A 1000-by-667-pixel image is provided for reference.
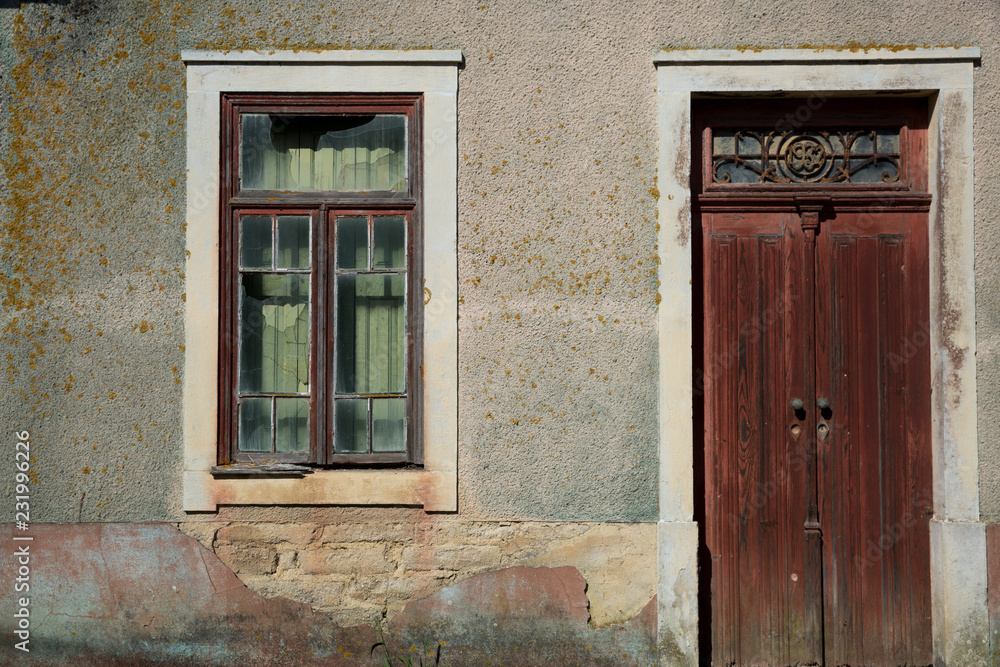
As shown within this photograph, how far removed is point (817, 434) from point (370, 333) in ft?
7.80

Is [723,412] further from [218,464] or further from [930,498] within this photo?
[218,464]

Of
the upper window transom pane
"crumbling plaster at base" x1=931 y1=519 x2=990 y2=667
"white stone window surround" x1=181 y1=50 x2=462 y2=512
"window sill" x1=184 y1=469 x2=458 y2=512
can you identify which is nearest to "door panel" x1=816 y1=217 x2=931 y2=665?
"crumbling plaster at base" x1=931 y1=519 x2=990 y2=667

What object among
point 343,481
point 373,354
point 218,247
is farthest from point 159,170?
point 343,481

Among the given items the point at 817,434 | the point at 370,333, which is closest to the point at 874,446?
the point at 817,434

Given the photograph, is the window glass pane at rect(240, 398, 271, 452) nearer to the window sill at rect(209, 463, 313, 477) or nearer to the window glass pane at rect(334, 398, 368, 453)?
the window sill at rect(209, 463, 313, 477)

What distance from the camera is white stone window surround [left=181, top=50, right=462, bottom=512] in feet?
12.6

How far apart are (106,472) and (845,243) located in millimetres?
3975

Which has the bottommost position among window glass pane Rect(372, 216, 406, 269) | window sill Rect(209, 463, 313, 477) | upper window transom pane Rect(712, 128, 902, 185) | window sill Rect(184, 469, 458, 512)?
window sill Rect(184, 469, 458, 512)

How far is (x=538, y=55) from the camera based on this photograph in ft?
12.7

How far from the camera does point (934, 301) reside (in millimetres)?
3883

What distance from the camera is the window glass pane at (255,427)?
3.96 m

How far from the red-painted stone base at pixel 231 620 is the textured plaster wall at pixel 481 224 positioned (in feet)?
0.81

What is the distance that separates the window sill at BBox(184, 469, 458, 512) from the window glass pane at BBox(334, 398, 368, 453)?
7.4 inches

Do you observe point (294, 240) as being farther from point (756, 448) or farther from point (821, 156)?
point (821, 156)
